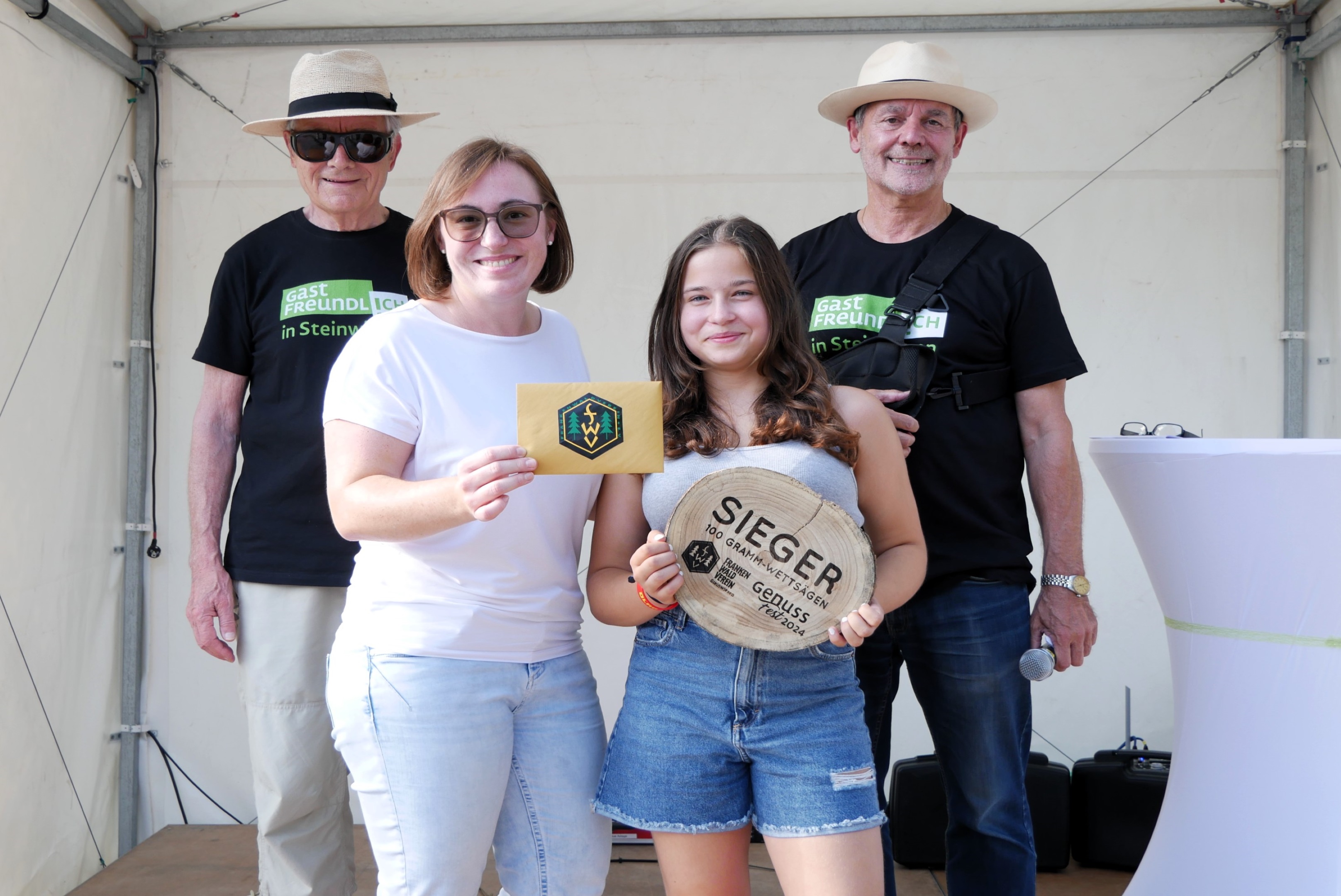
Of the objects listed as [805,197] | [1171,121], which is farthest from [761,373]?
[1171,121]

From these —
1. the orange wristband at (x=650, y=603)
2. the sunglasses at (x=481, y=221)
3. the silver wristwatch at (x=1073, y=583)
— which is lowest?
the silver wristwatch at (x=1073, y=583)

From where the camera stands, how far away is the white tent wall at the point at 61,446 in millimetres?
3139

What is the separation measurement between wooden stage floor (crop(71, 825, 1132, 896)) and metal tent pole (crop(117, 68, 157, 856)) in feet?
0.70

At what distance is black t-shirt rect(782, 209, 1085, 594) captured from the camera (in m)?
2.24

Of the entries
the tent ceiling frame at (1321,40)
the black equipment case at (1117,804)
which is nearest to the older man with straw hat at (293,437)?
the black equipment case at (1117,804)

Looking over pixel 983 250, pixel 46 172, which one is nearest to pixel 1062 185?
pixel 983 250

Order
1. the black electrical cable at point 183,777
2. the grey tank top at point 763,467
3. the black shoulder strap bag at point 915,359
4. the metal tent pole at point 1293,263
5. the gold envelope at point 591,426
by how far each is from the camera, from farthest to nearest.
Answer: the black electrical cable at point 183,777
the metal tent pole at point 1293,263
the black shoulder strap bag at point 915,359
the grey tank top at point 763,467
the gold envelope at point 591,426

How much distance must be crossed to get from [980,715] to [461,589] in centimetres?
118

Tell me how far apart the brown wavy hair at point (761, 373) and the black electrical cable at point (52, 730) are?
2370 mm

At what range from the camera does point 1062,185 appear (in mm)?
3891

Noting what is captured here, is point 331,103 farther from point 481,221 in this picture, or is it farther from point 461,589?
point 461,589

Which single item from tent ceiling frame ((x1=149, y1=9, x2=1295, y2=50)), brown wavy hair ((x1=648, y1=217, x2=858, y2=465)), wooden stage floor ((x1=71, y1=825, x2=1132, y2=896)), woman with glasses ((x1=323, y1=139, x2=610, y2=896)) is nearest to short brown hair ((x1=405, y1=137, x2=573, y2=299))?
woman with glasses ((x1=323, y1=139, x2=610, y2=896))

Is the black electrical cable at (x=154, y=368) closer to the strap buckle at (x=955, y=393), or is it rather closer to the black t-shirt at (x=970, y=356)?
the black t-shirt at (x=970, y=356)

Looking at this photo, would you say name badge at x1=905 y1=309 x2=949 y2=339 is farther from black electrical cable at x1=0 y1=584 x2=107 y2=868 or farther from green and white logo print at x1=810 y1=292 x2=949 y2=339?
black electrical cable at x1=0 y1=584 x2=107 y2=868
